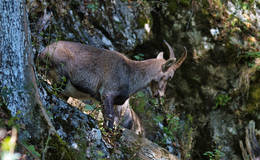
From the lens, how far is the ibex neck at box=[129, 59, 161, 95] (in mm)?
7027

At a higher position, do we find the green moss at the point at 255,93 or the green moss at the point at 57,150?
the green moss at the point at 57,150

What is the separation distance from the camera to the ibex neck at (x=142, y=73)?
277 inches

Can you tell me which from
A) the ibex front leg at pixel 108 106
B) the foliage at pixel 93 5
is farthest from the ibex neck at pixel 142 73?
the foliage at pixel 93 5

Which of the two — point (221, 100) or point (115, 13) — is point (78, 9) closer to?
point (115, 13)

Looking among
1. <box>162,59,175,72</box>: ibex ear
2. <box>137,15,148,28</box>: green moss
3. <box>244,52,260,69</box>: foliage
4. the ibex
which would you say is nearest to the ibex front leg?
the ibex

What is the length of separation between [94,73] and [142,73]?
1.24 meters

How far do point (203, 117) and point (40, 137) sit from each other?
737cm

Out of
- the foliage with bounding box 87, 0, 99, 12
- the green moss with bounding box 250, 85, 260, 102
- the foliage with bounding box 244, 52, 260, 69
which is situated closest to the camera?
the foliage with bounding box 87, 0, 99, 12

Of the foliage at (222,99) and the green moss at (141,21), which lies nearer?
the green moss at (141,21)

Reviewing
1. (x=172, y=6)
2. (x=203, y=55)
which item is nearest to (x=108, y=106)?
(x=203, y=55)

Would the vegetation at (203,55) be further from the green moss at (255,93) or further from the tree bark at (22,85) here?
the tree bark at (22,85)

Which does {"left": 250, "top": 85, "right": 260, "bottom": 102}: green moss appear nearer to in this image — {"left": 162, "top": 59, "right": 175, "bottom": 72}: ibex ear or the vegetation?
the vegetation

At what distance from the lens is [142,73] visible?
7.21 m

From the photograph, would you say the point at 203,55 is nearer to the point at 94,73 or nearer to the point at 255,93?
the point at 255,93
